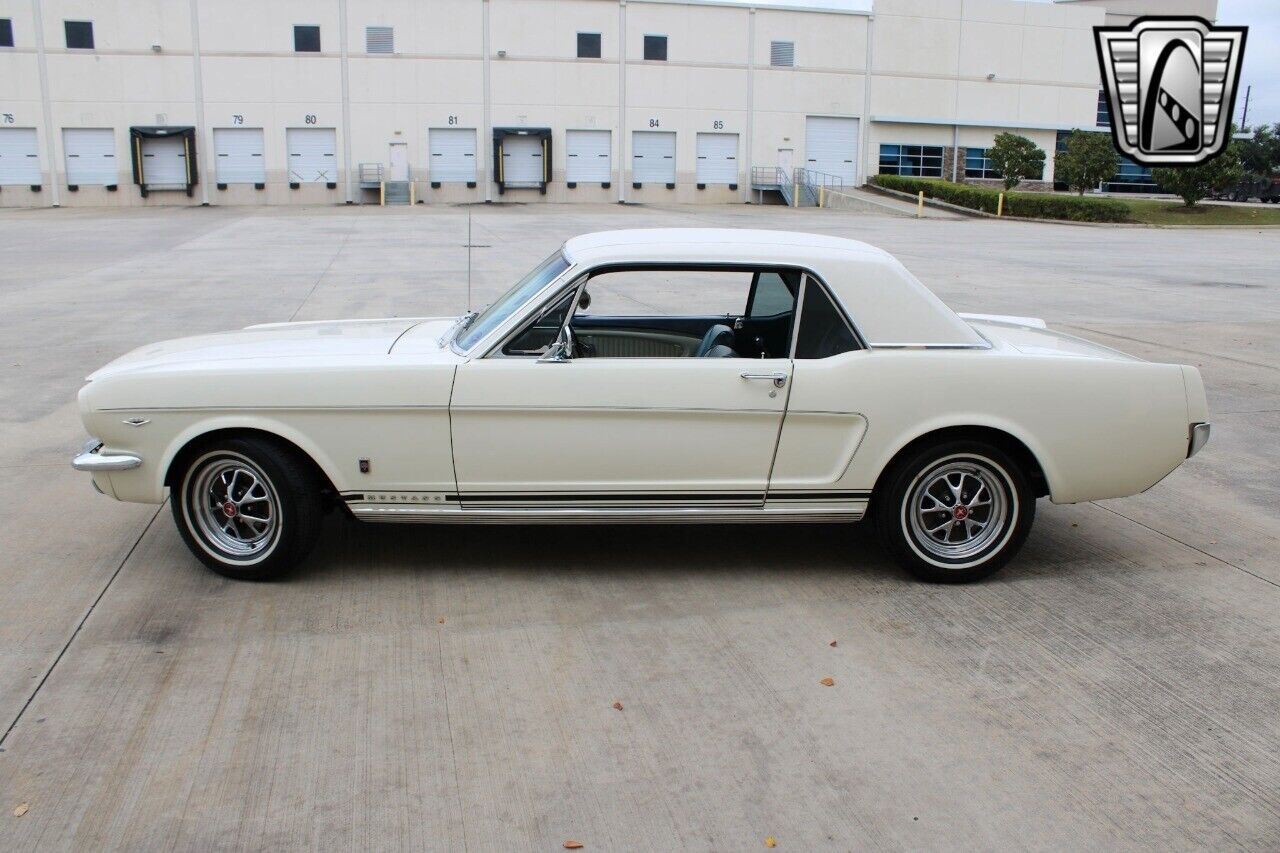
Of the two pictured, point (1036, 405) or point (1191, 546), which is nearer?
point (1036, 405)

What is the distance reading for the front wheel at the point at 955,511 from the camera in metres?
5.21

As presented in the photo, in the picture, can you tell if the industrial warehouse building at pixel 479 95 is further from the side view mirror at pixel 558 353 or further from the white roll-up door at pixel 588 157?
the side view mirror at pixel 558 353

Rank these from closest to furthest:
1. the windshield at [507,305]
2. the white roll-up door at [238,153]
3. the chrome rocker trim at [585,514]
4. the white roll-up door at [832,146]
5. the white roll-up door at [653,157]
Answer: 1. the chrome rocker trim at [585,514]
2. the windshield at [507,305]
3. the white roll-up door at [238,153]
4. the white roll-up door at [653,157]
5. the white roll-up door at [832,146]

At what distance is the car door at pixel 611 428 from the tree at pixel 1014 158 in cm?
4834

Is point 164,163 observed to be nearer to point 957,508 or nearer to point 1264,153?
point 957,508

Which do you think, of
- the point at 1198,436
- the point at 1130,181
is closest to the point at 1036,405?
the point at 1198,436

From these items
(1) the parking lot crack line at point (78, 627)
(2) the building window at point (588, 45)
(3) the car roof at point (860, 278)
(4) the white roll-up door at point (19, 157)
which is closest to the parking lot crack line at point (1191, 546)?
(3) the car roof at point (860, 278)

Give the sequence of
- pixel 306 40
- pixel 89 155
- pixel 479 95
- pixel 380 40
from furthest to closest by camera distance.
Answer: pixel 479 95, pixel 380 40, pixel 306 40, pixel 89 155

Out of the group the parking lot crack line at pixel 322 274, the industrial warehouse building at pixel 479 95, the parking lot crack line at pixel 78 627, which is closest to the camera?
the parking lot crack line at pixel 78 627

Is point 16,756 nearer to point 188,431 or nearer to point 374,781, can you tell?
point 374,781

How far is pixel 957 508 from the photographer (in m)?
5.27

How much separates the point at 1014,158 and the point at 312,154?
29.6m

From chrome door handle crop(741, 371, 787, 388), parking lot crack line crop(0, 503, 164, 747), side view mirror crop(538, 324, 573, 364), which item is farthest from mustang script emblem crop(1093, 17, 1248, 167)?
parking lot crack line crop(0, 503, 164, 747)

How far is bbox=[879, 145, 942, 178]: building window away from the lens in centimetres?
5572
